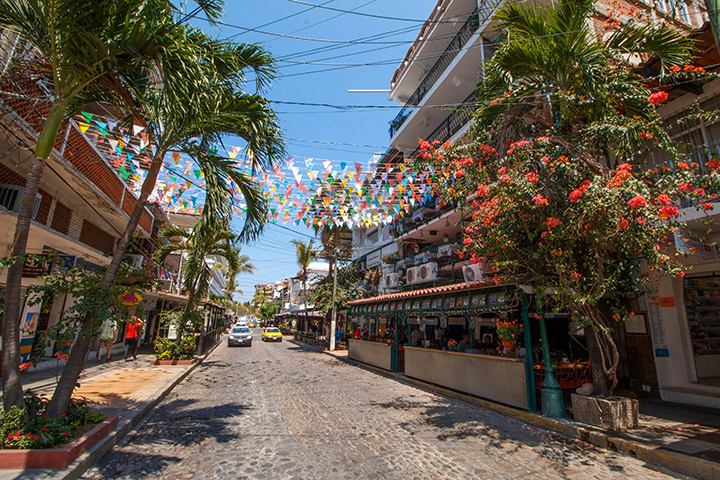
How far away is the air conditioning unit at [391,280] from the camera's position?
20.1 metres

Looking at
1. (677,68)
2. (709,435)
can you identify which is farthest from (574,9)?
(709,435)

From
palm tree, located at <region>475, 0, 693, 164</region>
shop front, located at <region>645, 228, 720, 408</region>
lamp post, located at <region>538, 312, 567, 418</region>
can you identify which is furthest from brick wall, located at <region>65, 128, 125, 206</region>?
shop front, located at <region>645, 228, 720, 408</region>

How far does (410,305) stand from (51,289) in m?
10.6

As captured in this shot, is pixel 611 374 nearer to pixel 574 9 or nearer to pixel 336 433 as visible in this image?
pixel 336 433

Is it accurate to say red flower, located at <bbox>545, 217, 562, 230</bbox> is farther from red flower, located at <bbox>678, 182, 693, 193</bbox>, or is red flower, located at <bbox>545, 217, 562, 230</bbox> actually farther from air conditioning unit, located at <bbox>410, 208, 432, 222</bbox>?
air conditioning unit, located at <bbox>410, 208, 432, 222</bbox>

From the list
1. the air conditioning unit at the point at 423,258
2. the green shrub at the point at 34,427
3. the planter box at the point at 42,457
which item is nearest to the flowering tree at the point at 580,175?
the planter box at the point at 42,457

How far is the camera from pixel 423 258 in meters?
18.2

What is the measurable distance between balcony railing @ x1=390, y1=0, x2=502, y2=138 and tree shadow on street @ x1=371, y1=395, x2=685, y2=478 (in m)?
9.64

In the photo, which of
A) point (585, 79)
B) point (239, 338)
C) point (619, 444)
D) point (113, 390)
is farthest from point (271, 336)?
point (585, 79)

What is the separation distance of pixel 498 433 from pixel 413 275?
37.5 ft

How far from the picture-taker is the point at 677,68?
6906mm

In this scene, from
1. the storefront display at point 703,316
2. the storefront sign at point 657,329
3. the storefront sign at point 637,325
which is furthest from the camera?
the storefront display at point 703,316

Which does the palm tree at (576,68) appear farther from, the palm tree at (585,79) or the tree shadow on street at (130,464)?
the tree shadow on street at (130,464)

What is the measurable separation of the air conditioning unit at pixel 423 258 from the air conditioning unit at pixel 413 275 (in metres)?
0.68
